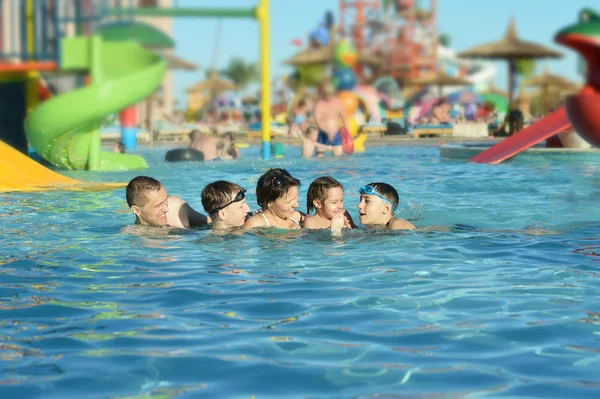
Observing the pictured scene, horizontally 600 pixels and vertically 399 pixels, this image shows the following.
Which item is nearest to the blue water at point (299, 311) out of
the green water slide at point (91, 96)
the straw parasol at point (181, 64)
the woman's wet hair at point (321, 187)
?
the woman's wet hair at point (321, 187)

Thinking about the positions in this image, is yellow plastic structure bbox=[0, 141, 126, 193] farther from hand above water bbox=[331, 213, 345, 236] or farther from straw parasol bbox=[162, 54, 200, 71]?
straw parasol bbox=[162, 54, 200, 71]

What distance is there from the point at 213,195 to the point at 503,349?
136 inches

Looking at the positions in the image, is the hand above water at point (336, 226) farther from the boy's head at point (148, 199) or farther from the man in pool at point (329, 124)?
the man in pool at point (329, 124)

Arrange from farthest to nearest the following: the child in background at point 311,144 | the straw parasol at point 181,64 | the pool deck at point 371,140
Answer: the straw parasol at point 181,64, the pool deck at point 371,140, the child in background at point 311,144

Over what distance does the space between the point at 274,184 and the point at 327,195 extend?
0.39m

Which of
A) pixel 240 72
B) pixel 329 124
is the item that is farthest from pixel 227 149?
pixel 240 72

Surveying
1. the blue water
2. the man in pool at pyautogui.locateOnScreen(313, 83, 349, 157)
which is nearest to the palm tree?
the man in pool at pyautogui.locateOnScreen(313, 83, 349, 157)

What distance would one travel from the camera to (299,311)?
14.6 feet

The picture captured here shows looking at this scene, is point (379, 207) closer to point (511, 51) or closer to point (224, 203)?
point (224, 203)

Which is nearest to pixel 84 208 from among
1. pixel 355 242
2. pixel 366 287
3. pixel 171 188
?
pixel 171 188

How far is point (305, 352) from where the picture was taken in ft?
12.1

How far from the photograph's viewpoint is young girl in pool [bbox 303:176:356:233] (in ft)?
22.1

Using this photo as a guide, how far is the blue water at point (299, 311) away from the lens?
131 inches

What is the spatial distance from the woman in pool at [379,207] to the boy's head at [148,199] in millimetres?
1485
